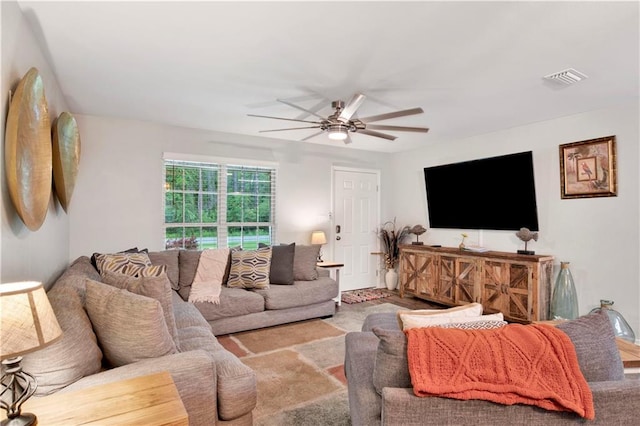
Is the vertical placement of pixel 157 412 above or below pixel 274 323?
above

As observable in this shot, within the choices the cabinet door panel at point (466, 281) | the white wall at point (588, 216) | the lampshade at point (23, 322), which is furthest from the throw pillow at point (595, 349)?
the cabinet door panel at point (466, 281)

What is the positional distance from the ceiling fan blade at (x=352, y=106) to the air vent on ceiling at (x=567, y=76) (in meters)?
1.55

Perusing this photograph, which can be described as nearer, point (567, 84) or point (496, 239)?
point (567, 84)

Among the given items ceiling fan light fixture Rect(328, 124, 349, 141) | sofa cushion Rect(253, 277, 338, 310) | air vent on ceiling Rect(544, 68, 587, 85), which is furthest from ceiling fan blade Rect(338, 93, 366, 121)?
sofa cushion Rect(253, 277, 338, 310)

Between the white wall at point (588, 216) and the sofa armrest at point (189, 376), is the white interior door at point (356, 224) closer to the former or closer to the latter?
the white wall at point (588, 216)

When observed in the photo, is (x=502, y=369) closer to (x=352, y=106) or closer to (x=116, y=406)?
(x=116, y=406)

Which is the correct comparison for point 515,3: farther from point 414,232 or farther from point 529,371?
point 414,232

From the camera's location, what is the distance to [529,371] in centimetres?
113

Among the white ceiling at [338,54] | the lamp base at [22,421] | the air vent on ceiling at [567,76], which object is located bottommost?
the lamp base at [22,421]

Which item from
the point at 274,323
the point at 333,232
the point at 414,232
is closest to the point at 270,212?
the point at 333,232

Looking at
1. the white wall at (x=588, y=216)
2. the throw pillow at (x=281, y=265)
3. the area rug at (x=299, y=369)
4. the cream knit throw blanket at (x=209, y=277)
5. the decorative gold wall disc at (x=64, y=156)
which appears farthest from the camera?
the throw pillow at (x=281, y=265)

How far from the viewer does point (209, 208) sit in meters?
4.75

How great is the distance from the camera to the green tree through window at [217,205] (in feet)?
14.8

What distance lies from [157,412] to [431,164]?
5.17m
